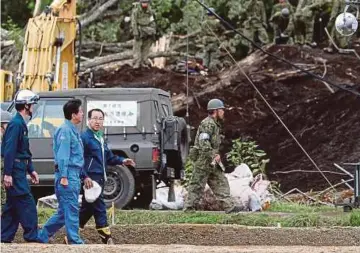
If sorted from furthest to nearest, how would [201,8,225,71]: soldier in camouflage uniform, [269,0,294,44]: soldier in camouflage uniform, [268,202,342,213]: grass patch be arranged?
[269,0,294,44]: soldier in camouflage uniform
[201,8,225,71]: soldier in camouflage uniform
[268,202,342,213]: grass patch

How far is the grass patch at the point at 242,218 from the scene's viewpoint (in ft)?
44.9

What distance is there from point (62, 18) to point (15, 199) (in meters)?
10.3

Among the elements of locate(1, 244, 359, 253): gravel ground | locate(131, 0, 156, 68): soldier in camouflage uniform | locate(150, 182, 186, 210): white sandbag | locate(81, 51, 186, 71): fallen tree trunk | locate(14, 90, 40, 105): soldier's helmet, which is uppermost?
locate(131, 0, 156, 68): soldier in camouflage uniform

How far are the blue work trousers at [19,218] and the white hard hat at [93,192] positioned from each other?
1.97 ft

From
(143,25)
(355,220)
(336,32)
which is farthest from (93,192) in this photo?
(336,32)

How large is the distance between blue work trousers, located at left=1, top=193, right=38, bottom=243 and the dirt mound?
882cm

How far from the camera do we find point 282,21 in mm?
28719

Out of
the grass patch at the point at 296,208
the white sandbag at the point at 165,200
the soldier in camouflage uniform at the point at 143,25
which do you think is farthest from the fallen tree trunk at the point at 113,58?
the grass patch at the point at 296,208

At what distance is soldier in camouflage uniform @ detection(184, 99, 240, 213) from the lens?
1488 cm

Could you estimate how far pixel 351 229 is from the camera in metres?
12.5

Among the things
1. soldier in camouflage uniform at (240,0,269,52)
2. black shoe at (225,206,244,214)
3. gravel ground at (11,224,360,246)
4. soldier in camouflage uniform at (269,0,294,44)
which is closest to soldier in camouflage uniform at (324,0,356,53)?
soldier in camouflage uniform at (269,0,294,44)

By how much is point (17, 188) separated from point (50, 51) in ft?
31.8

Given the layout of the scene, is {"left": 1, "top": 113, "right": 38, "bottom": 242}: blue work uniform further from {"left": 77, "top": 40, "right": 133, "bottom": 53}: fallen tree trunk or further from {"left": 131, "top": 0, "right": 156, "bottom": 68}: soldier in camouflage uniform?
{"left": 77, "top": 40, "right": 133, "bottom": 53}: fallen tree trunk

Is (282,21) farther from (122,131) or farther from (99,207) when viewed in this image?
(99,207)
